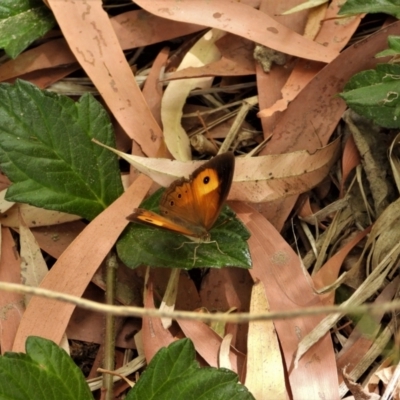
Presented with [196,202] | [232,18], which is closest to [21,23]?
[232,18]

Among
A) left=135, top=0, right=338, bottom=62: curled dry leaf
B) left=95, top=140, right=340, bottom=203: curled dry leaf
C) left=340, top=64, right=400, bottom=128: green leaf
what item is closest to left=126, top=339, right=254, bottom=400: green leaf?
left=95, top=140, right=340, bottom=203: curled dry leaf

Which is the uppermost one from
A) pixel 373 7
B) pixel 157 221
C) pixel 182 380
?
pixel 373 7

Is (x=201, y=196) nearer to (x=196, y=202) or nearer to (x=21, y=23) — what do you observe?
(x=196, y=202)

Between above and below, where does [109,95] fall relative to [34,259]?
above

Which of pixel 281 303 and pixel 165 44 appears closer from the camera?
pixel 281 303

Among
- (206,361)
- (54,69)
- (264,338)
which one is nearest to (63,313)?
(206,361)

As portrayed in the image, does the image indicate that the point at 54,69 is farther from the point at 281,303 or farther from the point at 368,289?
the point at 368,289

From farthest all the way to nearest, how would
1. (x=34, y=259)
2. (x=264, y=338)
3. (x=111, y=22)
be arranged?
(x=111, y=22)
(x=34, y=259)
(x=264, y=338)

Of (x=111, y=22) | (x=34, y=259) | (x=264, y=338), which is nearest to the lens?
(x=264, y=338)
